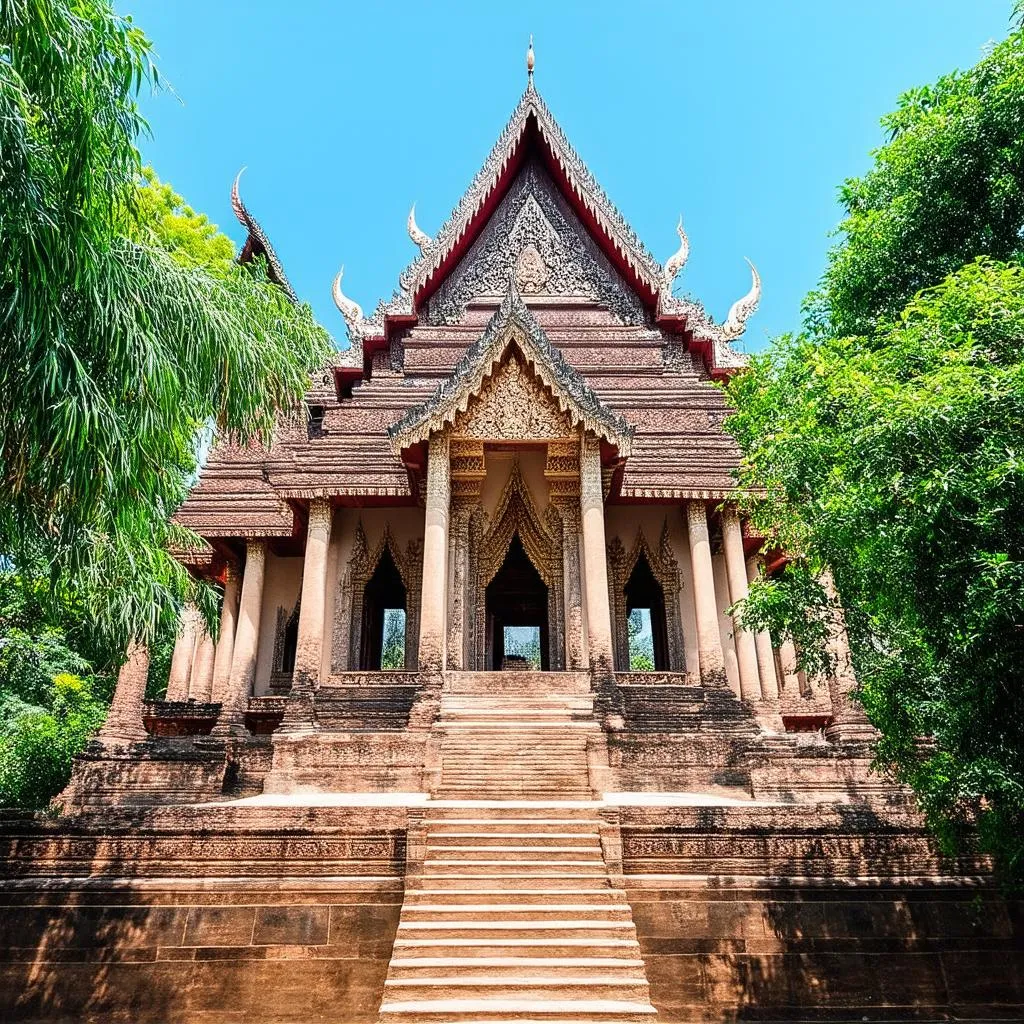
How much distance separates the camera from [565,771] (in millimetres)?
7500

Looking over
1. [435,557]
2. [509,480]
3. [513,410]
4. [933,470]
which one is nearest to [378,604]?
[509,480]

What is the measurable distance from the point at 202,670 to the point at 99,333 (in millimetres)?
9142

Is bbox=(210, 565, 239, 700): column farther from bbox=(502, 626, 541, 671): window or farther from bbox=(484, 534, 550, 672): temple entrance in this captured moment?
bbox=(502, 626, 541, 671): window

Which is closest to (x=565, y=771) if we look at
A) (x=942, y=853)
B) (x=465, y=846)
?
(x=465, y=846)

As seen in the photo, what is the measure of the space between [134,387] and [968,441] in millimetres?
5071

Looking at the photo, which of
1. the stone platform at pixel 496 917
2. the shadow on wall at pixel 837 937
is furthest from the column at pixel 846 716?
the shadow on wall at pixel 837 937

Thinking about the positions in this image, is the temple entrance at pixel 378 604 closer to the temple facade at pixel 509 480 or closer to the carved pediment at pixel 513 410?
the temple facade at pixel 509 480

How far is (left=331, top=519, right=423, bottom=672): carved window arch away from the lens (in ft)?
38.9

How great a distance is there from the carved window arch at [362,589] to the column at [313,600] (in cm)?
99

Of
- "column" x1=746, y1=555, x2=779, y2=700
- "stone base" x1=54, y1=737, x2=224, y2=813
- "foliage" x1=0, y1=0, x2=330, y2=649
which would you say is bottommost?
"stone base" x1=54, y1=737, x2=224, y2=813

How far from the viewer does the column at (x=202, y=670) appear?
12.2m

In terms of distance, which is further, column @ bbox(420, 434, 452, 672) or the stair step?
column @ bbox(420, 434, 452, 672)

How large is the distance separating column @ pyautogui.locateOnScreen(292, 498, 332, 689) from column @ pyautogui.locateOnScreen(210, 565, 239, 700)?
223 cm

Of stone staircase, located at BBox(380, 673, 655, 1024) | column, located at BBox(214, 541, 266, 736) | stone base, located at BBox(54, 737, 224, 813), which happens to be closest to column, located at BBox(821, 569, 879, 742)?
stone staircase, located at BBox(380, 673, 655, 1024)
